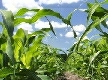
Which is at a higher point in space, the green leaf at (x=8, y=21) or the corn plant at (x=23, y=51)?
the green leaf at (x=8, y=21)

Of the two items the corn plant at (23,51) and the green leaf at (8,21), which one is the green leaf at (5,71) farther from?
the green leaf at (8,21)

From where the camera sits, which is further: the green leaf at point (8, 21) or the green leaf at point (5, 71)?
the green leaf at point (5, 71)

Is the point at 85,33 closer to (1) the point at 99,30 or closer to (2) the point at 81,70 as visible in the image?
(1) the point at 99,30

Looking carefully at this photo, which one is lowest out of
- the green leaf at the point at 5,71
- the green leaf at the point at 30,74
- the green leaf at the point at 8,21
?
the green leaf at the point at 30,74

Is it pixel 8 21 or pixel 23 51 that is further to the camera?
pixel 23 51

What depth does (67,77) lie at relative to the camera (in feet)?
7.82

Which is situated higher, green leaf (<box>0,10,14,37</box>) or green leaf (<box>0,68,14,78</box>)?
green leaf (<box>0,10,14,37</box>)

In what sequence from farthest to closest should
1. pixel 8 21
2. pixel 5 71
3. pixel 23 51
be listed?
1. pixel 23 51
2. pixel 5 71
3. pixel 8 21

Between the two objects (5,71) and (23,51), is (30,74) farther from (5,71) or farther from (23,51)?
(23,51)

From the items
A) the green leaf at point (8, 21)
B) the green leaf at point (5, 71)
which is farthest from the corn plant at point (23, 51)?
the green leaf at point (8, 21)

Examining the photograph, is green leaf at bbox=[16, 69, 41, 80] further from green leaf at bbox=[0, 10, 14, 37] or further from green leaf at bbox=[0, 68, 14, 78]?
green leaf at bbox=[0, 10, 14, 37]

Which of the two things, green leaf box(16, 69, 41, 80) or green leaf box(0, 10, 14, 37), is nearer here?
green leaf box(0, 10, 14, 37)

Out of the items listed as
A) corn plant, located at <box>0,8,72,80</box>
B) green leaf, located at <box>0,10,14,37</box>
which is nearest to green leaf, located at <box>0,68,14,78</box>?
corn plant, located at <box>0,8,72,80</box>

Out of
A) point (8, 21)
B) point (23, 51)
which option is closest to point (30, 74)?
point (23, 51)
